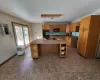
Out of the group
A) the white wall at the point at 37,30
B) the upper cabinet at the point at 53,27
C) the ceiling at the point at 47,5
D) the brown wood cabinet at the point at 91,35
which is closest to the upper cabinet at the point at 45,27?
the upper cabinet at the point at 53,27

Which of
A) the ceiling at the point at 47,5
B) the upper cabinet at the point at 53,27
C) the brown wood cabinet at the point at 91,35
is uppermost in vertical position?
the ceiling at the point at 47,5

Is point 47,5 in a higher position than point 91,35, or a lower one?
higher

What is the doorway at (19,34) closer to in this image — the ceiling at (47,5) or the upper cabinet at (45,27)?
the ceiling at (47,5)

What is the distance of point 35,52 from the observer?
9.68 ft

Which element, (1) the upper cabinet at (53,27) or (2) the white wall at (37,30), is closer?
(1) the upper cabinet at (53,27)

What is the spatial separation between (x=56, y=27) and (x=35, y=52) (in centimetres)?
388

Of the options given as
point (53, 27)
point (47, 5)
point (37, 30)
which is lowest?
point (37, 30)

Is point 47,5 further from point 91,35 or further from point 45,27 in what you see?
point 45,27

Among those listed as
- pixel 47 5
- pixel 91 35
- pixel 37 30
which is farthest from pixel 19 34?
pixel 91 35

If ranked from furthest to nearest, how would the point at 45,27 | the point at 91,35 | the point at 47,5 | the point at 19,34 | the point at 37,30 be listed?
the point at 37,30 → the point at 45,27 → the point at 19,34 → the point at 91,35 → the point at 47,5

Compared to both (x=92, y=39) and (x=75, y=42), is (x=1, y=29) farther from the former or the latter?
(x=75, y=42)

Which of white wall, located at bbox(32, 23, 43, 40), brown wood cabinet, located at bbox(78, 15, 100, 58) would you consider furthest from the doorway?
brown wood cabinet, located at bbox(78, 15, 100, 58)

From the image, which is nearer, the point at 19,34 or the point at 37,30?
the point at 19,34

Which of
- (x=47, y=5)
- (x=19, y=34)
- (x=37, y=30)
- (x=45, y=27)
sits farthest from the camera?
(x=37, y=30)
